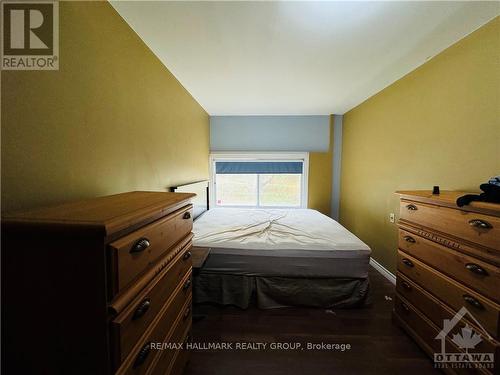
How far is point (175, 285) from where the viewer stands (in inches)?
44.2

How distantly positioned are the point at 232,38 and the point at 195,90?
1297mm

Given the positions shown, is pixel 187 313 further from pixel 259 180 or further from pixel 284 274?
pixel 259 180

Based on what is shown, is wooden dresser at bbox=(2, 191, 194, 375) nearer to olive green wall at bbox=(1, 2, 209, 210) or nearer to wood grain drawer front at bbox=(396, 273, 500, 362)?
olive green wall at bbox=(1, 2, 209, 210)

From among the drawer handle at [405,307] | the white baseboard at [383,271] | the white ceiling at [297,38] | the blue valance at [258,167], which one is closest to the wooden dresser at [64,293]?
the white ceiling at [297,38]

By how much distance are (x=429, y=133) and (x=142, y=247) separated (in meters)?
2.59

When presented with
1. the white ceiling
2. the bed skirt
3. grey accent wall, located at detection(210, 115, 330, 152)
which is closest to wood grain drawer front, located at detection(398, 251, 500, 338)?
the bed skirt

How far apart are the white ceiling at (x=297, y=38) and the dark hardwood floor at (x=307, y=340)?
2411 millimetres

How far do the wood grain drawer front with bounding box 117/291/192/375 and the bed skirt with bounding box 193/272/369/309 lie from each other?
0.77 m

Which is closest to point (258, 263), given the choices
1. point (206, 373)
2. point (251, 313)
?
point (251, 313)

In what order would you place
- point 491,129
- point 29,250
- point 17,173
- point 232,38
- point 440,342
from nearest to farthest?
point 29,250 → point 17,173 → point 440,342 → point 491,129 → point 232,38

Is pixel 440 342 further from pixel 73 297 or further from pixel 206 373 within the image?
pixel 73 297

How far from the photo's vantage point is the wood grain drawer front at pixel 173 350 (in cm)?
96

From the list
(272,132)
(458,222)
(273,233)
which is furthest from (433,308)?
(272,132)

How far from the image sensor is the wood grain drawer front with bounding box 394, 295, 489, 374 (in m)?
1.30
